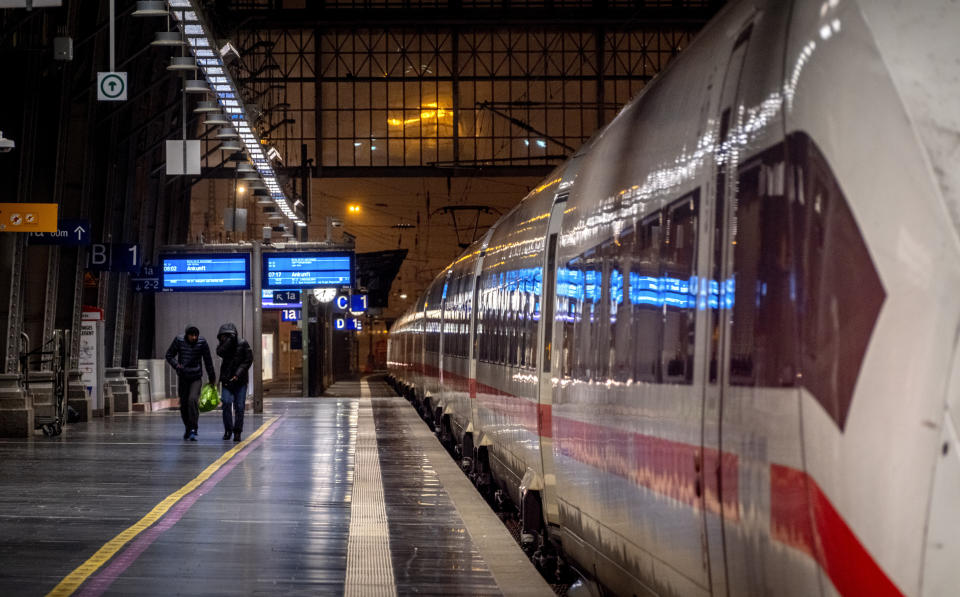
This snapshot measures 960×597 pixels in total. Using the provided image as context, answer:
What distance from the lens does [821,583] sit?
3.68 m

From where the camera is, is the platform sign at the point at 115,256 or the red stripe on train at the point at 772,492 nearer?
the red stripe on train at the point at 772,492

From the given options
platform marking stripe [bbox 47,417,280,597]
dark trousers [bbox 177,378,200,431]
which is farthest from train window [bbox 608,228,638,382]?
dark trousers [bbox 177,378,200,431]

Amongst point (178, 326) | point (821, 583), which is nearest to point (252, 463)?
point (821, 583)

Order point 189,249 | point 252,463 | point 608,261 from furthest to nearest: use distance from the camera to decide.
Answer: point 189,249 → point 252,463 → point 608,261

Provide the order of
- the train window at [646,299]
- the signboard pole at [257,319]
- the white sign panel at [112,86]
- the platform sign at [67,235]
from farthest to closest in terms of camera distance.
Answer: the signboard pole at [257,319] < the platform sign at [67,235] < the white sign panel at [112,86] < the train window at [646,299]

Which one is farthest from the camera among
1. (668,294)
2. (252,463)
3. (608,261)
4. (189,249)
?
(189,249)

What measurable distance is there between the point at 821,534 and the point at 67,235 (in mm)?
20112

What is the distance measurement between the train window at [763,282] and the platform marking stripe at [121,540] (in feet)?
16.2

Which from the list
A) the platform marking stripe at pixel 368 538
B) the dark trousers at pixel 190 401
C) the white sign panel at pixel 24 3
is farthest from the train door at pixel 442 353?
the white sign panel at pixel 24 3

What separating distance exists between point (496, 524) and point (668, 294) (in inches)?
227

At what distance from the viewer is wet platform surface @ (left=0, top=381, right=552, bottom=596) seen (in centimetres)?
839

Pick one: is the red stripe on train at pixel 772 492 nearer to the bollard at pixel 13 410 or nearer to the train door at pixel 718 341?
the train door at pixel 718 341

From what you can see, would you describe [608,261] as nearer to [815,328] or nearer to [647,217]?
[647,217]

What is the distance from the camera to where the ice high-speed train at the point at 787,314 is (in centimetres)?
345
